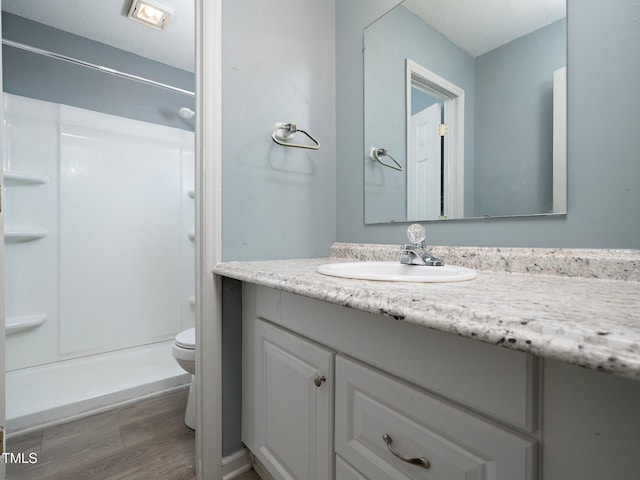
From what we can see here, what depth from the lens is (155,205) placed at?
7.36ft

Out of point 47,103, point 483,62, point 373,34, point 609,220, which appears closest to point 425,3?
point 373,34

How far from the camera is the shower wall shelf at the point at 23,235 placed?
1.74 metres

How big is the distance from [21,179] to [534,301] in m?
2.54

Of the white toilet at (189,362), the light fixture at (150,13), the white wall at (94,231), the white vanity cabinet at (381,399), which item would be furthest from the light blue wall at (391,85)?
the white wall at (94,231)

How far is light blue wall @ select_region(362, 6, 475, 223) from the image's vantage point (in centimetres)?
108

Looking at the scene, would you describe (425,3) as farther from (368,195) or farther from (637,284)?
(637,284)

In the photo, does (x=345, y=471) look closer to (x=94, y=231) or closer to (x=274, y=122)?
(x=274, y=122)

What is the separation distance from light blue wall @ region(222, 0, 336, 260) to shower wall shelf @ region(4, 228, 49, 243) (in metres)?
1.59

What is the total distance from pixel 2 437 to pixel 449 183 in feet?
5.60

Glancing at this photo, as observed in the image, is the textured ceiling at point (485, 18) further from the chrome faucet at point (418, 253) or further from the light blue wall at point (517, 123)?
the chrome faucet at point (418, 253)

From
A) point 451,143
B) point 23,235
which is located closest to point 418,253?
point 451,143

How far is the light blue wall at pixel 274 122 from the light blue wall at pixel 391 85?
22 cm

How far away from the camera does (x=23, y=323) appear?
5.79 feet

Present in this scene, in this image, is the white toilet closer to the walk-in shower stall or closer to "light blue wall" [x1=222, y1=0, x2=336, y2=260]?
the walk-in shower stall
